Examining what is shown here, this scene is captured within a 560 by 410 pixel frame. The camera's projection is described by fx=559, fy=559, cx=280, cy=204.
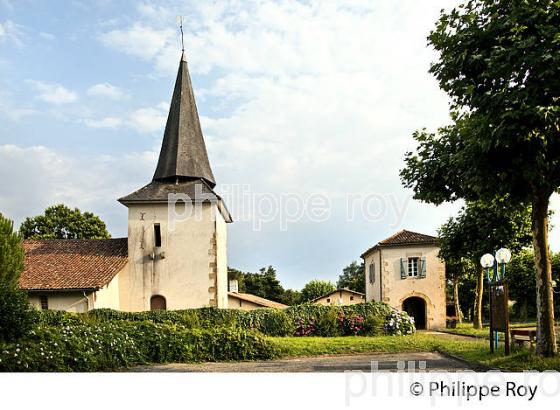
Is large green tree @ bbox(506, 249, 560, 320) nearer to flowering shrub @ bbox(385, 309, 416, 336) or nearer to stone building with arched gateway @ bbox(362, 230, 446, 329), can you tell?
flowering shrub @ bbox(385, 309, 416, 336)

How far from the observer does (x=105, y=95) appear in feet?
60.5

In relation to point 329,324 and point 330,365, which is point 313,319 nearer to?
point 329,324

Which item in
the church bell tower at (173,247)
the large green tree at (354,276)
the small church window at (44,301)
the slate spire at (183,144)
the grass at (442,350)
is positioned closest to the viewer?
the grass at (442,350)

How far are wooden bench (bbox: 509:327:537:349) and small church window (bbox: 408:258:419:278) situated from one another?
44.4 ft

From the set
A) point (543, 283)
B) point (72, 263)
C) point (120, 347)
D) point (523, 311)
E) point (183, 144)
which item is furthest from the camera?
point (183, 144)

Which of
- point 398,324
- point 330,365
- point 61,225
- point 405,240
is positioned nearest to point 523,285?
point 398,324

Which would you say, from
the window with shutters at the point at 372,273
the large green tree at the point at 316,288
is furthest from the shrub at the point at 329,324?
the large green tree at the point at 316,288

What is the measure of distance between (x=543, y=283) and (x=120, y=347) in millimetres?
8927

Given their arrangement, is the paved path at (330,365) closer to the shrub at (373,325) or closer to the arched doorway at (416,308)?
the shrub at (373,325)

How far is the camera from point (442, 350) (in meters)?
13.8

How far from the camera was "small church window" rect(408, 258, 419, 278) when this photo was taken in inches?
1014

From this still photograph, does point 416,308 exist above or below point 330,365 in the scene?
above

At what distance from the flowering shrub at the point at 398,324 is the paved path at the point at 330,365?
677 cm

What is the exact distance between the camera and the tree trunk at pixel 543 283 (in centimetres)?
1041
